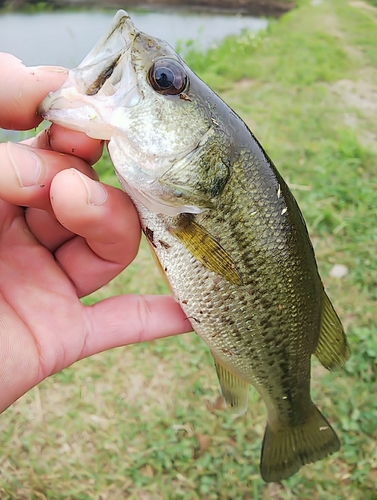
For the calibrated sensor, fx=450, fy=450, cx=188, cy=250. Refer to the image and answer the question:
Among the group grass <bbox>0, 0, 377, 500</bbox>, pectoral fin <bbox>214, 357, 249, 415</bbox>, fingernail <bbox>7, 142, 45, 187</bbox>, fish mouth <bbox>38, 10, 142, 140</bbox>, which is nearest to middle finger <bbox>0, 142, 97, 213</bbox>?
fingernail <bbox>7, 142, 45, 187</bbox>

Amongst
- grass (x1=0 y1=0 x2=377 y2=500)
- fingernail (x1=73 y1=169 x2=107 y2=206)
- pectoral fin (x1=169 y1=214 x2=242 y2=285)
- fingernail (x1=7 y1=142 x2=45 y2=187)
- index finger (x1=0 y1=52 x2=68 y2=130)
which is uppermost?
index finger (x1=0 y1=52 x2=68 y2=130)

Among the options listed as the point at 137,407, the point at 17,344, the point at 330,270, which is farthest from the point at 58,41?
the point at 17,344

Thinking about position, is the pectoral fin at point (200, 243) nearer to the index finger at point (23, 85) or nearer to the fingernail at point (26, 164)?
the fingernail at point (26, 164)

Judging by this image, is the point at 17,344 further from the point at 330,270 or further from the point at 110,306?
the point at 330,270

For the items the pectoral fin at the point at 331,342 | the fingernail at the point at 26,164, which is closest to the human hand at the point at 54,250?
the fingernail at the point at 26,164

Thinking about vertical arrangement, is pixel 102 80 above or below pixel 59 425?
above

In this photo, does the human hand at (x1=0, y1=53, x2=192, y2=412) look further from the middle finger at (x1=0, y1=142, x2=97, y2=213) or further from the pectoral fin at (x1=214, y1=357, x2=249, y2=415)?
the pectoral fin at (x1=214, y1=357, x2=249, y2=415)
